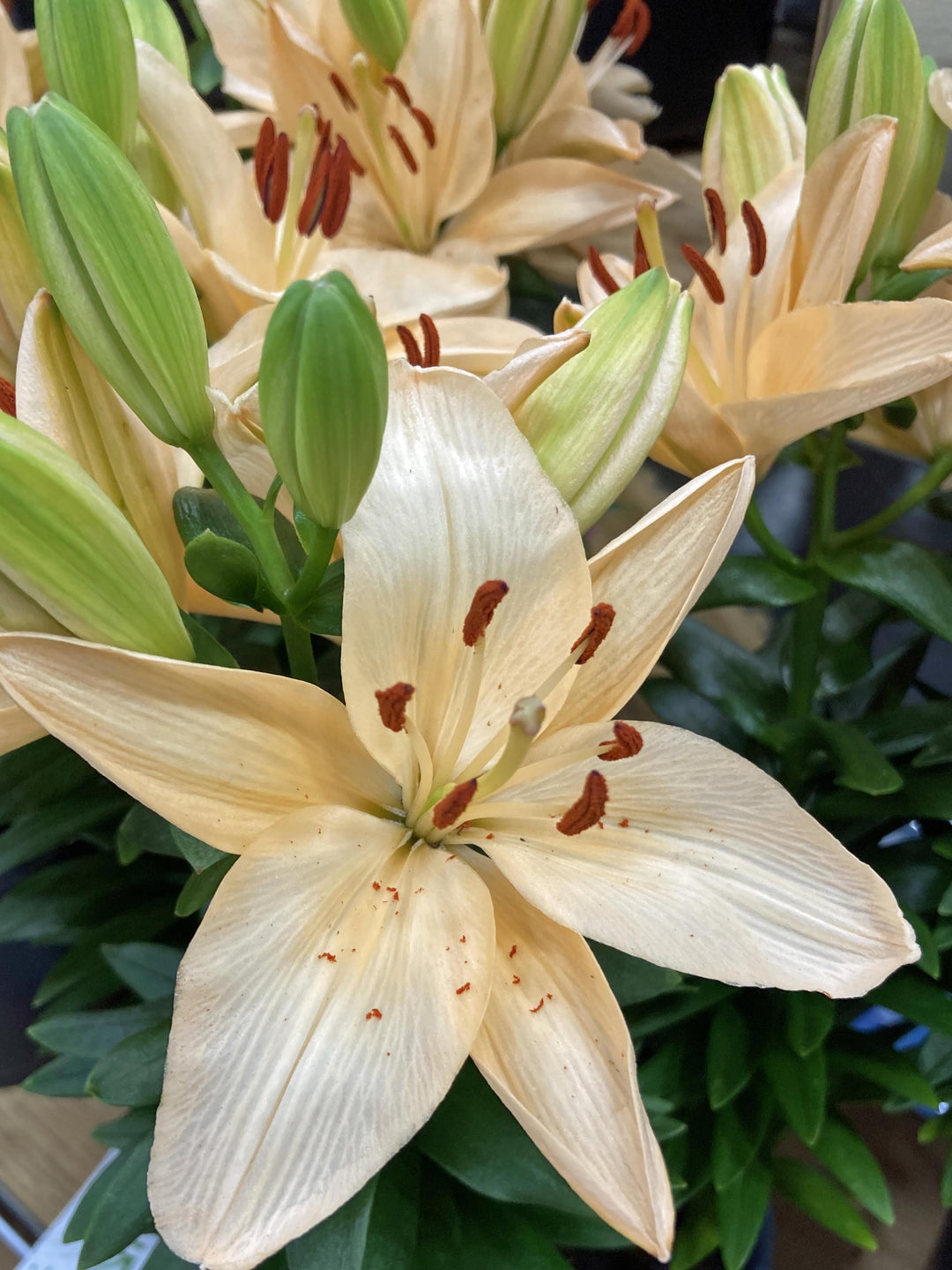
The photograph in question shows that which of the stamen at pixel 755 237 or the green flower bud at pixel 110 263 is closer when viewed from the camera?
the green flower bud at pixel 110 263

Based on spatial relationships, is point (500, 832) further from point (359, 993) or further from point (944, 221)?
point (944, 221)

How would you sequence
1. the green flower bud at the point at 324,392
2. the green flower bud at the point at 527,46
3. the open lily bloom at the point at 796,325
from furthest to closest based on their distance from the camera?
the green flower bud at the point at 527,46, the open lily bloom at the point at 796,325, the green flower bud at the point at 324,392

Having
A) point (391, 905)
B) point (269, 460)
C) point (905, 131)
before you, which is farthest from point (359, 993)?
point (905, 131)

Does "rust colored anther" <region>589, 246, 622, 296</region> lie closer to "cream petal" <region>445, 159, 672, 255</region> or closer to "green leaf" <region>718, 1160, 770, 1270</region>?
"cream petal" <region>445, 159, 672, 255</region>

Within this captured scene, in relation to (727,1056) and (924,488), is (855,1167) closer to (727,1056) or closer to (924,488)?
(727,1056)

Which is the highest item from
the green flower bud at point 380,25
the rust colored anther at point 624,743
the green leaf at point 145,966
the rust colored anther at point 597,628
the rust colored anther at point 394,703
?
the green flower bud at point 380,25

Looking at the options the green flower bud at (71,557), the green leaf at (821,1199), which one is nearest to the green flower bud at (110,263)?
the green flower bud at (71,557)

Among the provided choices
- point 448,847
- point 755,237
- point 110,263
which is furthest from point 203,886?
point 755,237

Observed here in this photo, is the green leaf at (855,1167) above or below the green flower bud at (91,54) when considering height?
below

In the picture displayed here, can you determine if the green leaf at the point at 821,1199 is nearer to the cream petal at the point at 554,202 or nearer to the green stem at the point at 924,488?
the green stem at the point at 924,488
